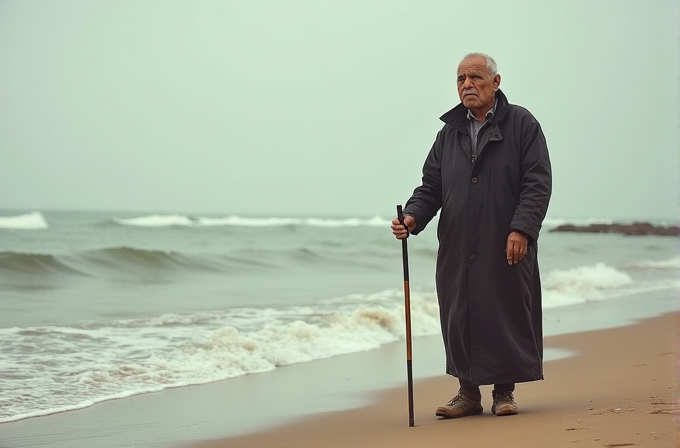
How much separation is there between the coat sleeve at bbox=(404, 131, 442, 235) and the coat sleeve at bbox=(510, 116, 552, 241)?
0.52 metres

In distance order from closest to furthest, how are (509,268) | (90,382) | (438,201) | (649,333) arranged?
(509,268) → (438,201) → (90,382) → (649,333)

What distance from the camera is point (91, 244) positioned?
24.6 metres

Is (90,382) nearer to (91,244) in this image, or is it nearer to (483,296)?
(483,296)

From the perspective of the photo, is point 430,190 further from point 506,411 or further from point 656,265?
point 656,265

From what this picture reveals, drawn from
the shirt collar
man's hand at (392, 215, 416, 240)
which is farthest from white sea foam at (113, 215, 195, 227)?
the shirt collar

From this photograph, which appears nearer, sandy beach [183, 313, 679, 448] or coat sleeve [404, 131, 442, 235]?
sandy beach [183, 313, 679, 448]

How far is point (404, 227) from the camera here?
4484 millimetres

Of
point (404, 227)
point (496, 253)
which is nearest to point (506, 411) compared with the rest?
point (496, 253)

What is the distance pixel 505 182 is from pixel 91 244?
21864 mm

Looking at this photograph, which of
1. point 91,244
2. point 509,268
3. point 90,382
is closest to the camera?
Answer: point 509,268

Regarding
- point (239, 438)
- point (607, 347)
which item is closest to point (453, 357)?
point (239, 438)

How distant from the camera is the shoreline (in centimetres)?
470

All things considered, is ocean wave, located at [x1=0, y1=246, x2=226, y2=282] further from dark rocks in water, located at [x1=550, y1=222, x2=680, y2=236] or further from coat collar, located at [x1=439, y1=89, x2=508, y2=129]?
dark rocks in water, located at [x1=550, y1=222, x2=680, y2=236]

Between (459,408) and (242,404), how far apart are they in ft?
5.58
